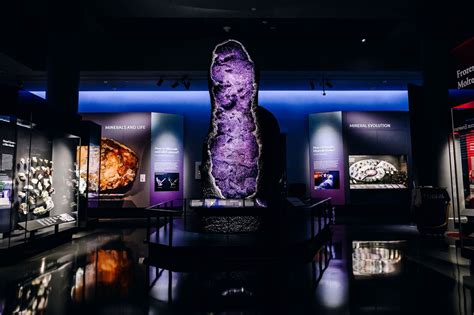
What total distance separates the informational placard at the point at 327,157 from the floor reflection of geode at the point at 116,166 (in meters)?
5.95

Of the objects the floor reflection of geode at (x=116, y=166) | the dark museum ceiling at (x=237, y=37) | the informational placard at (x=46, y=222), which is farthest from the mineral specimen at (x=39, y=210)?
the dark museum ceiling at (x=237, y=37)

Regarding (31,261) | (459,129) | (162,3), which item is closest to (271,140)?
(459,129)

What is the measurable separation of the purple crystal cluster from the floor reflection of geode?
517 cm

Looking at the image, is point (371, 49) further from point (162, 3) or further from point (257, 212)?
point (257, 212)

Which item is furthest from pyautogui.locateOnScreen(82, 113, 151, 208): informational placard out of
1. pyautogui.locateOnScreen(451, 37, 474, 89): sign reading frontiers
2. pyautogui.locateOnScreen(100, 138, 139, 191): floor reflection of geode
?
pyautogui.locateOnScreen(451, 37, 474, 89): sign reading frontiers

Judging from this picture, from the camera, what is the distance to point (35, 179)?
5887 mm

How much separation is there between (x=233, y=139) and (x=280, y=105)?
5906mm

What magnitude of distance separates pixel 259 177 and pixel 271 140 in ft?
3.80

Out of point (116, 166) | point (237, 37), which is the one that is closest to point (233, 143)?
point (237, 37)

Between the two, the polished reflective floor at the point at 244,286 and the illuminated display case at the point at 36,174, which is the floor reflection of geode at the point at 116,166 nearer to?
the illuminated display case at the point at 36,174

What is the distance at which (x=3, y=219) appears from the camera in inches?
204

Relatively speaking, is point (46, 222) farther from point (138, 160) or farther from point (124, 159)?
point (138, 160)

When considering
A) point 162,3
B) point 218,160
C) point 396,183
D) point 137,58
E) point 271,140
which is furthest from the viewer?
point 396,183

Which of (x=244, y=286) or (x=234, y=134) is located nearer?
(x=244, y=286)
